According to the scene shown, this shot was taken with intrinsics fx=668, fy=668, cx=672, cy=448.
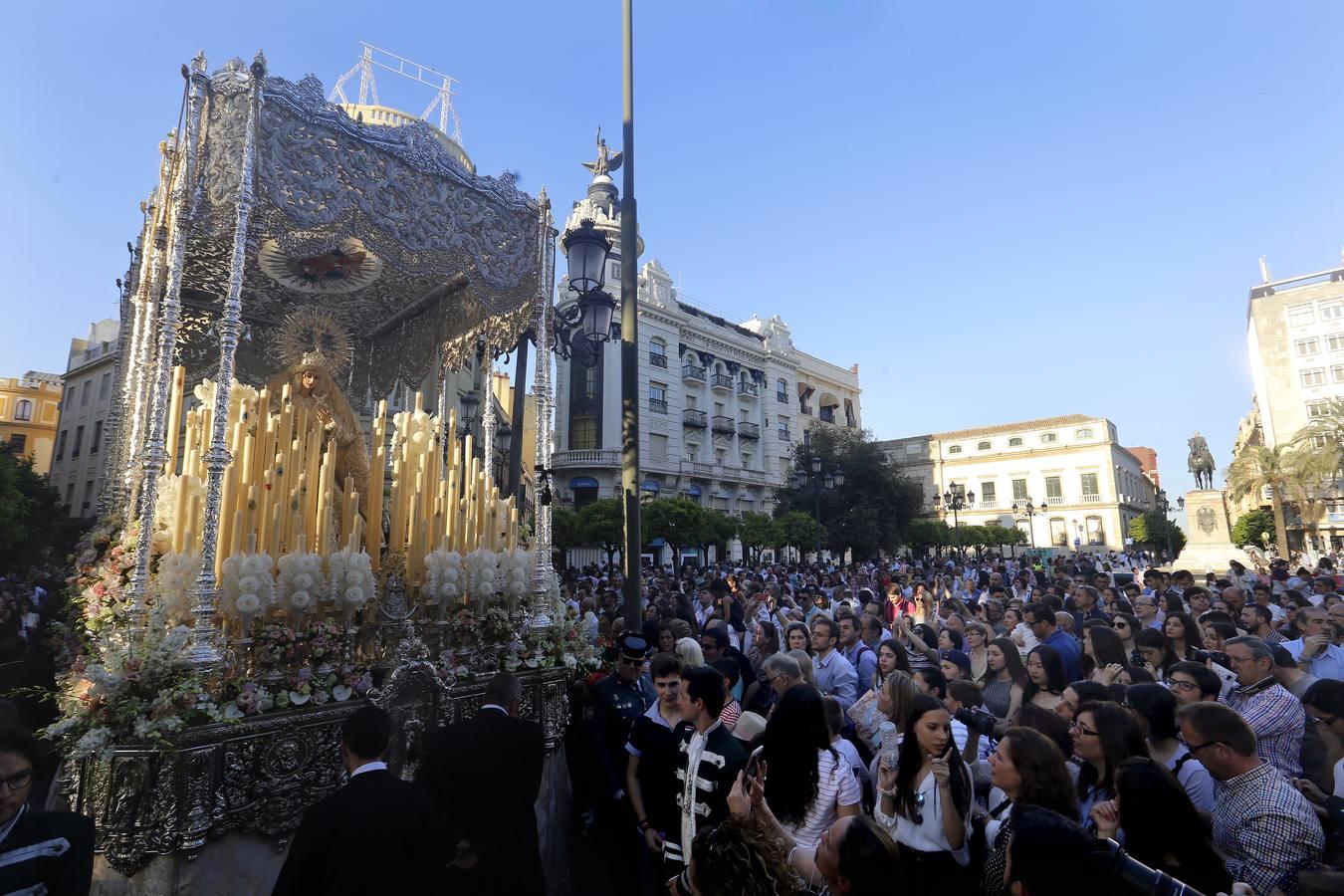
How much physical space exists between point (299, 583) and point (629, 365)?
3150mm

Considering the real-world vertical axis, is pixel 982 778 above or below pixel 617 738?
above

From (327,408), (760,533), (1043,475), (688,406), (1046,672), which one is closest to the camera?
(1046,672)

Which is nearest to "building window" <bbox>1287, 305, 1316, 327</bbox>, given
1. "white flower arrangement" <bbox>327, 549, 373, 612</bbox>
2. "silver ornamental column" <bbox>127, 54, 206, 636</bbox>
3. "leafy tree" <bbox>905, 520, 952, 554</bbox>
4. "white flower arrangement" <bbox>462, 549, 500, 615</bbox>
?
"leafy tree" <bbox>905, 520, 952, 554</bbox>

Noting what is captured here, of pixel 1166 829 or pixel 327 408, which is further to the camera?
pixel 327 408

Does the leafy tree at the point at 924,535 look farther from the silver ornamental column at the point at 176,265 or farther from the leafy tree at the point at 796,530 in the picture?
the silver ornamental column at the point at 176,265

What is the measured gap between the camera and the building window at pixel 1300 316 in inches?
1661

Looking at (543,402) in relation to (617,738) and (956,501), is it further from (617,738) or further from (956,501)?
(956,501)

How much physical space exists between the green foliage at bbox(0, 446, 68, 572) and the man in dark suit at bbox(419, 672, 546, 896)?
2297cm

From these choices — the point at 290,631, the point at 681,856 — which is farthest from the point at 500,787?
the point at 290,631

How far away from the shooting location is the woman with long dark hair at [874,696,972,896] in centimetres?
257

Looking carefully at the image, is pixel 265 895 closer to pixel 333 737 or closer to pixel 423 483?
pixel 333 737

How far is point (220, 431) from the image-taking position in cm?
434

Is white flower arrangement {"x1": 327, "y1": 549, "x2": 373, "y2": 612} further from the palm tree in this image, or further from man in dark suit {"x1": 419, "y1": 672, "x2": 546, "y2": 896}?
the palm tree

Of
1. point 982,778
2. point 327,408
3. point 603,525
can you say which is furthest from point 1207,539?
point 327,408
